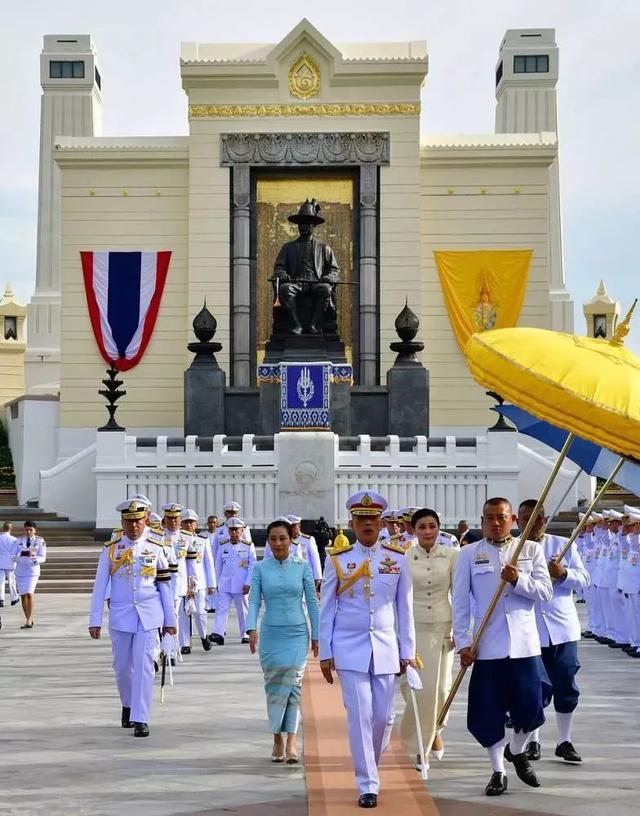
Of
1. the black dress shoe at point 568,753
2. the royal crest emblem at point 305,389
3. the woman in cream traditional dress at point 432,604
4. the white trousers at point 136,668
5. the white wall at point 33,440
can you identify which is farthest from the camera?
the white wall at point 33,440

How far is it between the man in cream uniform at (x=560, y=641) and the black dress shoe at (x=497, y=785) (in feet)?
3.70

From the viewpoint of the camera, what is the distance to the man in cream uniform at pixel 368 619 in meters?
8.23

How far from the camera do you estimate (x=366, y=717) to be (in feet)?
26.4

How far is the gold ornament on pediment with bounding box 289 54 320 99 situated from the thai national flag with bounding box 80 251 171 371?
5728 millimetres

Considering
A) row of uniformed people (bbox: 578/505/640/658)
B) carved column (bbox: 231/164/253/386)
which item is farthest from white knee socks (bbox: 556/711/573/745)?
carved column (bbox: 231/164/253/386)

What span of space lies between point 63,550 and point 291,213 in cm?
1430

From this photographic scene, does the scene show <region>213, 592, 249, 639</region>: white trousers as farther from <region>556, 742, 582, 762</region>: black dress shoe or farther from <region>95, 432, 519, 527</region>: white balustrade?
<region>95, 432, 519, 527</region>: white balustrade

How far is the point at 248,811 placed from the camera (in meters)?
7.66

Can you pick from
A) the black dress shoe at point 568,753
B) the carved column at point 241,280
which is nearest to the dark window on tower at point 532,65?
the carved column at point 241,280

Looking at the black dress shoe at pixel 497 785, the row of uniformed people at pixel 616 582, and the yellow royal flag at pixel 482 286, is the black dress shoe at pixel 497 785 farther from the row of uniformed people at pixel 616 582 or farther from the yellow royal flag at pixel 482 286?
the yellow royal flag at pixel 482 286

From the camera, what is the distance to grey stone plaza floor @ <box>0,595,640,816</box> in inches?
310

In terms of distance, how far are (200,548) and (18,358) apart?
40.2 meters

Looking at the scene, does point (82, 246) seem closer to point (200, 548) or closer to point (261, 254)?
point (261, 254)

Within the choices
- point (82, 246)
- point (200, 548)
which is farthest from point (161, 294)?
point (200, 548)
